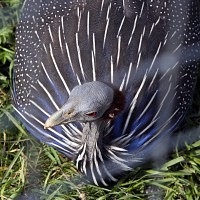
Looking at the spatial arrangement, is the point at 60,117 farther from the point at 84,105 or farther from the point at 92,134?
the point at 92,134

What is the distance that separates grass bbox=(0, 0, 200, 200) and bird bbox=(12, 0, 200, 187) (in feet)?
0.18

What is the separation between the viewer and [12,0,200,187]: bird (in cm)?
168

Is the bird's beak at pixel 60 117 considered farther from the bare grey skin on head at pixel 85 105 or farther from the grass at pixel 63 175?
the grass at pixel 63 175

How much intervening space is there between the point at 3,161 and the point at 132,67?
482 millimetres

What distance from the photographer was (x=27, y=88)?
5.81 feet

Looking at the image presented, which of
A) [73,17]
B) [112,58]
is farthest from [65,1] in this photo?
[112,58]

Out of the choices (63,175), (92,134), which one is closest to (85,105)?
(92,134)

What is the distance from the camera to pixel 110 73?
1663mm

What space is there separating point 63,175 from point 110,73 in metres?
0.37

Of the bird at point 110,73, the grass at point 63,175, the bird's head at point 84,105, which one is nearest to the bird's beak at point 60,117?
the bird's head at point 84,105

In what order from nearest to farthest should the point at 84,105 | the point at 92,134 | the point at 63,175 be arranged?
1. the point at 84,105
2. the point at 92,134
3. the point at 63,175

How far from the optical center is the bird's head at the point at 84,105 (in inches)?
59.7

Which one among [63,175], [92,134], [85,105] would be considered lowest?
[63,175]

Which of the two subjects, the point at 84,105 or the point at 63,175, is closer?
the point at 84,105
